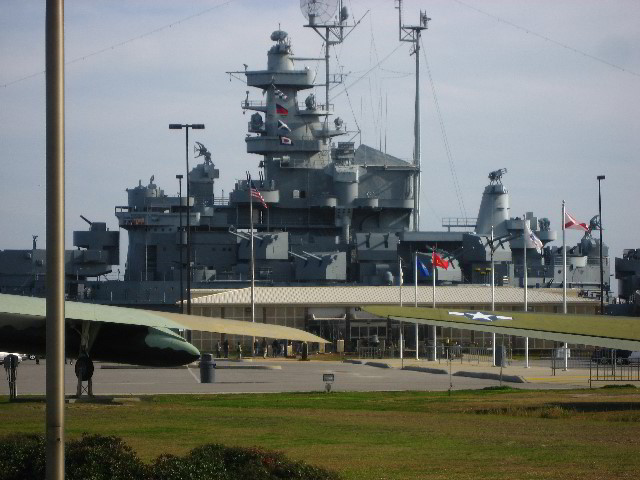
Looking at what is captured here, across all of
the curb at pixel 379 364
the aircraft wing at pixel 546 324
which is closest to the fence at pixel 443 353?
the curb at pixel 379 364

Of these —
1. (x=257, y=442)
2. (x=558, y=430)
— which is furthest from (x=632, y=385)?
(x=257, y=442)

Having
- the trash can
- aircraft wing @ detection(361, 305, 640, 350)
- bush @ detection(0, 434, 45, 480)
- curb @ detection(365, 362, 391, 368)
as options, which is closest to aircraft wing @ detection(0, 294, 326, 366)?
aircraft wing @ detection(361, 305, 640, 350)

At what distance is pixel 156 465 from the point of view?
13727mm

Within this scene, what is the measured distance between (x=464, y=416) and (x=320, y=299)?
4835 cm

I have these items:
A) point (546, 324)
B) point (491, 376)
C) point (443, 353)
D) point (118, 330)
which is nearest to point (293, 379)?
point (491, 376)

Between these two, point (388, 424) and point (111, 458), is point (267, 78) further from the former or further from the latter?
point (111, 458)

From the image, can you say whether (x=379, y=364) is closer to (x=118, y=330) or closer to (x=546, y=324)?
(x=118, y=330)

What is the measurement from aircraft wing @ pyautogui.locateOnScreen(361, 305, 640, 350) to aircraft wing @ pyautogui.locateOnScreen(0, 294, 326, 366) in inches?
175

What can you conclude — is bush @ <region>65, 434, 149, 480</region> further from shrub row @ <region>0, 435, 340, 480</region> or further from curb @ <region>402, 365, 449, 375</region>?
curb @ <region>402, 365, 449, 375</region>

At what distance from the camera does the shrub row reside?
1334cm

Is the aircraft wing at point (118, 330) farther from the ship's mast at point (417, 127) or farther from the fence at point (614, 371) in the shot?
the ship's mast at point (417, 127)

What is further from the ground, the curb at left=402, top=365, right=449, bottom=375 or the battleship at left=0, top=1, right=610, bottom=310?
the battleship at left=0, top=1, right=610, bottom=310

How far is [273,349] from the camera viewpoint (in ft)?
228

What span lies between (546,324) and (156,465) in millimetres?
11053
